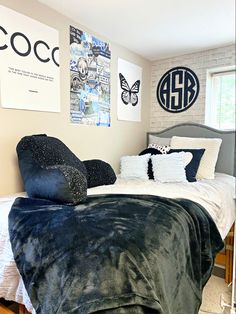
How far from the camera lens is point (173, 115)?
3.34m

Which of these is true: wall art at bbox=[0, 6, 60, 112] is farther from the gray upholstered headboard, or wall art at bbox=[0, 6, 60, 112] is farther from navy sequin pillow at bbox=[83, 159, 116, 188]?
the gray upholstered headboard

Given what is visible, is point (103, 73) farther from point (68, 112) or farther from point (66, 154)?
point (66, 154)

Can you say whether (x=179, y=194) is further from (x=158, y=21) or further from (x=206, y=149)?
(x=158, y=21)

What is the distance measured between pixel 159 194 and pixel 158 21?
161 centimetres

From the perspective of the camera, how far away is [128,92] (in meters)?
3.10

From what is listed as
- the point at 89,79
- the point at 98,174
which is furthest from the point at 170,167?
the point at 89,79

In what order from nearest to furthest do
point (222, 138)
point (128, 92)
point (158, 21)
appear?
point (158, 21) < point (222, 138) < point (128, 92)

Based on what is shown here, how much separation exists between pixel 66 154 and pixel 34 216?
85cm

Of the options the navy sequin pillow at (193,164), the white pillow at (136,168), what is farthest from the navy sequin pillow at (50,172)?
the navy sequin pillow at (193,164)

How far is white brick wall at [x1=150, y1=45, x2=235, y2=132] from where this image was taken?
293 cm

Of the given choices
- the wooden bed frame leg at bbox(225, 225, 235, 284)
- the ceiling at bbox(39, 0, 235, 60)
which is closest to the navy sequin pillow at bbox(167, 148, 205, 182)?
the wooden bed frame leg at bbox(225, 225, 235, 284)

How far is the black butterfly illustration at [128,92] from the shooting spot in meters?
3.01

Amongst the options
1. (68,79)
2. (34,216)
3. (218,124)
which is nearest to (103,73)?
(68,79)

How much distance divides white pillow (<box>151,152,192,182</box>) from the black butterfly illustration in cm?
96
